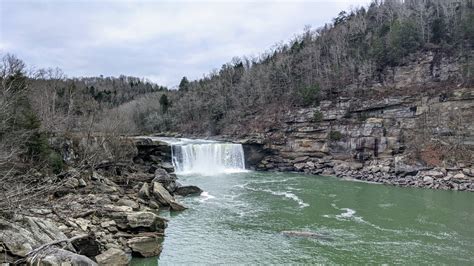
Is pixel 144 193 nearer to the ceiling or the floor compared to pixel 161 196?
nearer to the ceiling

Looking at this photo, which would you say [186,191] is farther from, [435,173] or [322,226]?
[435,173]

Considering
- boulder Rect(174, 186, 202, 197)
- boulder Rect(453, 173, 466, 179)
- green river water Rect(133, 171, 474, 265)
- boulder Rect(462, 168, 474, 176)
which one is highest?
boulder Rect(462, 168, 474, 176)

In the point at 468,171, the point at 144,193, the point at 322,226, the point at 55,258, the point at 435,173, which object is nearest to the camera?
the point at 55,258

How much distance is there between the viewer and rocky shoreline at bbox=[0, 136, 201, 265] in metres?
9.33

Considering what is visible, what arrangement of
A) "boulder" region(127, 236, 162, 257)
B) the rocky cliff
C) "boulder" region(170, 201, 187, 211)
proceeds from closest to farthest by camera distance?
"boulder" region(127, 236, 162, 257), "boulder" region(170, 201, 187, 211), the rocky cliff

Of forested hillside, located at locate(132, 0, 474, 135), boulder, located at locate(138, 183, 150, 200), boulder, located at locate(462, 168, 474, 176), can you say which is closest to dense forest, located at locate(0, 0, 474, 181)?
forested hillside, located at locate(132, 0, 474, 135)

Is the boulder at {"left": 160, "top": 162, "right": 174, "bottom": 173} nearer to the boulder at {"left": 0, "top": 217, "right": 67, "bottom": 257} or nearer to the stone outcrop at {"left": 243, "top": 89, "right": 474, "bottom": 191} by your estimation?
the stone outcrop at {"left": 243, "top": 89, "right": 474, "bottom": 191}

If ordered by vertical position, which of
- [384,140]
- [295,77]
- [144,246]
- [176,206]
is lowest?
[144,246]

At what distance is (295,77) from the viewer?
195ft

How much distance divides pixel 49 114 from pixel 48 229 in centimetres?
1794

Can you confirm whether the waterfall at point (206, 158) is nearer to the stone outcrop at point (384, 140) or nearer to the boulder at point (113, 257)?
the stone outcrop at point (384, 140)

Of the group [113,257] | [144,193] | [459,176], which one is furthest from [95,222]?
[459,176]

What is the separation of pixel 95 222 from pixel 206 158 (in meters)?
25.0

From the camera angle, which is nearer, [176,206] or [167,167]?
[176,206]
